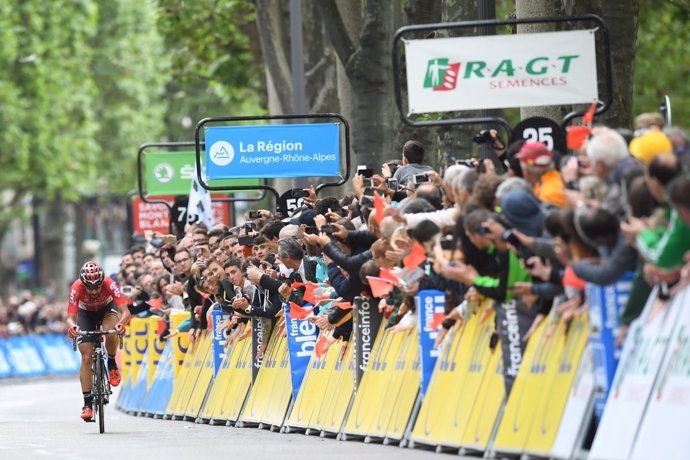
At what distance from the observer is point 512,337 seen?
47.0ft

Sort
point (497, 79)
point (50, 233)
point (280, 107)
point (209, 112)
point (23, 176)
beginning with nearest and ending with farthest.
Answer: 1. point (497, 79)
2. point (280, 107)
3. point (23, 176)
4. point (209, 112)
5. point (50, 233)

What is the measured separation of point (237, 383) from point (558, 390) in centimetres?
966

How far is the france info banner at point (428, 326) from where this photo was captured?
1612 centimetres

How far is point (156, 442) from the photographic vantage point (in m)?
19.0

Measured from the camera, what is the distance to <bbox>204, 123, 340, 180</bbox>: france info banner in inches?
976

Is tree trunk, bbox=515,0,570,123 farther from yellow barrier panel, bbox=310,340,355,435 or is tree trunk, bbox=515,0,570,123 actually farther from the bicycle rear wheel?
the bicycle rear wheel

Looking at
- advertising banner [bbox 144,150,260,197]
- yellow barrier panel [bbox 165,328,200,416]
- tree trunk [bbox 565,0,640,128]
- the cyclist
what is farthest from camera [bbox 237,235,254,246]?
advertising banner [bbox 144,150,260,197]

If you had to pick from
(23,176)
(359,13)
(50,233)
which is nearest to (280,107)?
(359,13)

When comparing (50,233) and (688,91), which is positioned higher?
(688,91)

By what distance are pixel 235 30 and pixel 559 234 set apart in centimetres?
2876

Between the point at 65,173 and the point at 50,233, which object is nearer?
the point at 65,173

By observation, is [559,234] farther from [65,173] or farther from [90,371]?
[65,173]

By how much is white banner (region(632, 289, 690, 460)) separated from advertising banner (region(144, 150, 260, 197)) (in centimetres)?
2189

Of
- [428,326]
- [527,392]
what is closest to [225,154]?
[428,326]
